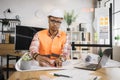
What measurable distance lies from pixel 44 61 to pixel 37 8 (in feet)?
15.4

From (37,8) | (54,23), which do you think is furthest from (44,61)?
(37,8)

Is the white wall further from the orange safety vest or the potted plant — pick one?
the orange safety vest

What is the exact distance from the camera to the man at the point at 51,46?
1.41m

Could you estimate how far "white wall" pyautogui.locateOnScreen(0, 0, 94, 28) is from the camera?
19.3 ft

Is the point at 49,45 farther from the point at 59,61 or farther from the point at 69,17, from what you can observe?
the point at 69,17

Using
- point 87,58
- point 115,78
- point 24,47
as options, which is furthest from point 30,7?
point 115,78

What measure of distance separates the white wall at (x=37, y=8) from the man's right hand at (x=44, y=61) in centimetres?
451

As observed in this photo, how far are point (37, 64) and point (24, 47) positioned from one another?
1.19 meters

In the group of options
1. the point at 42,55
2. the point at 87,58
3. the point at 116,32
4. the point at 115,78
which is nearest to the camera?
the point at 115,78

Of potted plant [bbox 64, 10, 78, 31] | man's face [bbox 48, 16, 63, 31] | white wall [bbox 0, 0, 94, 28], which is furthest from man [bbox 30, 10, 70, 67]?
white wall [bbox 0, 0, 94, 28]

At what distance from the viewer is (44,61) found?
1.44 meters

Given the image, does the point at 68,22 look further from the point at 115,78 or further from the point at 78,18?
the point at 115,78

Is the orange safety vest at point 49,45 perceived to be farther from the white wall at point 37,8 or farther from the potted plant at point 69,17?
the white wall at point 37,8

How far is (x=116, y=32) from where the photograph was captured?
15.4ft
